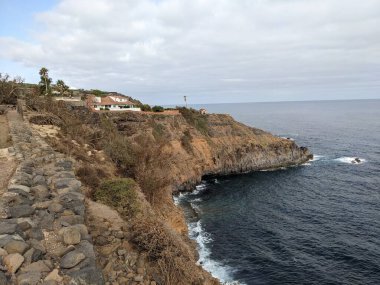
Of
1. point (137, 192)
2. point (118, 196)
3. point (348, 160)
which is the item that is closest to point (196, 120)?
point (348, 160)

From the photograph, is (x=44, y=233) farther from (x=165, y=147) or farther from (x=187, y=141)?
(x=187, y=141)

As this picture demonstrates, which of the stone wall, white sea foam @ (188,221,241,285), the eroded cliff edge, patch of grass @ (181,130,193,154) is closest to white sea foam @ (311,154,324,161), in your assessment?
the eroded cliff edge

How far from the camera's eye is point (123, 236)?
31.0ft

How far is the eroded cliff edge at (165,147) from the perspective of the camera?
985 inches

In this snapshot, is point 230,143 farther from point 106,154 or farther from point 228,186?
point 106,154

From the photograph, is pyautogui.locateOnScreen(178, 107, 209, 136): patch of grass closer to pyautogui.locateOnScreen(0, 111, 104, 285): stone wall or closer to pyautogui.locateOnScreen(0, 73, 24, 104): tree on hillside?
pyautogui.locateOnScreen(0, 73, 24, 104): tree on hillside

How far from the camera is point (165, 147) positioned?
2434 inches

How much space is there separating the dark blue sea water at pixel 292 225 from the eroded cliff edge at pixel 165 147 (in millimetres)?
5264

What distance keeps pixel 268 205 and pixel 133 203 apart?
134 ft

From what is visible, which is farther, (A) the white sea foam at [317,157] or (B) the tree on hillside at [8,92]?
(A) the white sea foam at [317,157]

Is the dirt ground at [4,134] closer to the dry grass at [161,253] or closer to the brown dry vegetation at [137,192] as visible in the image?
the brown dry vegetation at [137,192]

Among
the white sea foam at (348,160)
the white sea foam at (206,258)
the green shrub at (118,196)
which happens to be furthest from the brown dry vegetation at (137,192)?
the white sea foam at (348,160)

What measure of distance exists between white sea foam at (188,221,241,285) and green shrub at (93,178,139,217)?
1918 centimetres

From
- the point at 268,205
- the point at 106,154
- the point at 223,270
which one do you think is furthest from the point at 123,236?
the point at 268,205
